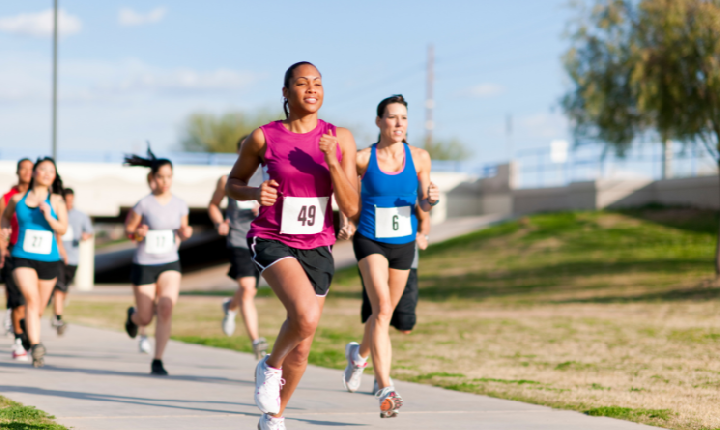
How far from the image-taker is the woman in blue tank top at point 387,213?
624cm

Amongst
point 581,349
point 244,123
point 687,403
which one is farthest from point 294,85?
point 244,123

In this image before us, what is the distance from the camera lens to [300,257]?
4883mm

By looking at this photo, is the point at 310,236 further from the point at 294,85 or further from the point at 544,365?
the point at 544,365

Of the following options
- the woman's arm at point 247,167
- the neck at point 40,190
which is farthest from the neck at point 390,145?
the neck at point 40,190

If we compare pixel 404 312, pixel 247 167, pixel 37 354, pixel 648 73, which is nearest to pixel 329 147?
pixel 247 167

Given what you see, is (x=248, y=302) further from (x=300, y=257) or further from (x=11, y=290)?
(x=300, y=257)

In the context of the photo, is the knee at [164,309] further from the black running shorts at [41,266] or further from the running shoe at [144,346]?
the running shoe at [144,346]

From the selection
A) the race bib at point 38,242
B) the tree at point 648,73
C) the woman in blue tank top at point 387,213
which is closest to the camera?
the woman in blue tank top at point 387,213

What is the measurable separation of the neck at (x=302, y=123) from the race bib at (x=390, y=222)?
1.55 metres

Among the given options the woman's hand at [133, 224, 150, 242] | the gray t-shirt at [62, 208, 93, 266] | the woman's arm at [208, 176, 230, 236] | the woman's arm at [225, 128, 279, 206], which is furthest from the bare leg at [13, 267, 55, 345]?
the gray t-shirt at [62, 208, 93, 266]

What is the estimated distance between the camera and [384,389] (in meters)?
5.61

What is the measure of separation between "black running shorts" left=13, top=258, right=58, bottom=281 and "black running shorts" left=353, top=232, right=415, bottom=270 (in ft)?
12.6

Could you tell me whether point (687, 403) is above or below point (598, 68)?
below

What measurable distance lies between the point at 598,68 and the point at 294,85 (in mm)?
18878
